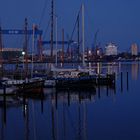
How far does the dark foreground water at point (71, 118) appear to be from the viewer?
18781 mm

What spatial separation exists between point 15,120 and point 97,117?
4171mm

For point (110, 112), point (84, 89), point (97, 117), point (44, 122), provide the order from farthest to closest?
point (84, 89) < point (110, 112) < point (97, 117) < point (44, 122)

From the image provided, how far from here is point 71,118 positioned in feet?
76.1

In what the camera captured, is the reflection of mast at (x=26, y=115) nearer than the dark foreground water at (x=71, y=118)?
No

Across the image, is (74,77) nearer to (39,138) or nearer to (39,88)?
(39,88)

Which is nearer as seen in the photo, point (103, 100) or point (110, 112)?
point (110, 112)

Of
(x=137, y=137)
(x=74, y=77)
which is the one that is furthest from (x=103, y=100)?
(x=137, y=137)

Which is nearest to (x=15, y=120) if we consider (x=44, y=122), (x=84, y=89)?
(x=44, y=122)

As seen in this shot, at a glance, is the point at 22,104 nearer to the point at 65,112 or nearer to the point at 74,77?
the point at 65,112

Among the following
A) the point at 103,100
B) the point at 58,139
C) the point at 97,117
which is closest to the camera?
the point at 58,139

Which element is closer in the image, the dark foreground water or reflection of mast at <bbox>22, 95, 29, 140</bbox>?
the dark foreground water

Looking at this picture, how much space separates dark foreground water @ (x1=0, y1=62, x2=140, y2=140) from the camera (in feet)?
61.6

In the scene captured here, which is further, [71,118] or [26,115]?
[26,115]

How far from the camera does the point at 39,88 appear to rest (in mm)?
32281
